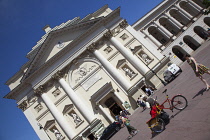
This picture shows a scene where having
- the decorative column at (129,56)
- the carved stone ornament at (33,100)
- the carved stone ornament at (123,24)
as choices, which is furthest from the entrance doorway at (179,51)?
the carved stone ornament at (33,100)

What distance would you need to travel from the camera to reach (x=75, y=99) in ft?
82.9

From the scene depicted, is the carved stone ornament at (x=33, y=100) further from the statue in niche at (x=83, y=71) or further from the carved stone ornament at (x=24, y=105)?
the statue in niche at (x=83, y=71)

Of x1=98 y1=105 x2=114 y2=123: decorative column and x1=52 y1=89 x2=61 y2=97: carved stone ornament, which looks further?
x1=52 y1=89 x2=61 y2=97: carved stone ornament

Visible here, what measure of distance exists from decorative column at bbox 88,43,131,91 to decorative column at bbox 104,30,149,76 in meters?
2.47

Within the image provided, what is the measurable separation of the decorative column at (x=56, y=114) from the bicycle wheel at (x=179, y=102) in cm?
1859

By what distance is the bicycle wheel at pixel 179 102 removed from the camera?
797 centimetres

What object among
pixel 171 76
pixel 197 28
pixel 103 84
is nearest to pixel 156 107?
pixel 171 76

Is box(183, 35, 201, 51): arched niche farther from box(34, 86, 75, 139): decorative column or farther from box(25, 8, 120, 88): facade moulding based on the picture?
box(34, 86, 75, 139): decorative column

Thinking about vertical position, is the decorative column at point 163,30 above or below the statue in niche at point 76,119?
above

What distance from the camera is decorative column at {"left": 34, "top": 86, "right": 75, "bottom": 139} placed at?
24.1 metres

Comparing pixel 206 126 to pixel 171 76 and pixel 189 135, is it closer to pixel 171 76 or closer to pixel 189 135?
pixel 189 135

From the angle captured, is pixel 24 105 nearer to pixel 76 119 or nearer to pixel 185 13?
pixel 76 119

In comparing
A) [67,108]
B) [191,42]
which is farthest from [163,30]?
[67,108]

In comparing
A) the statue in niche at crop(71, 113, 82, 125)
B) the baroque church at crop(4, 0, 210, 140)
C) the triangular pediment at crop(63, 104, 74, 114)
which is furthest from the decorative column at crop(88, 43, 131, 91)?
the statue in niche at crop(71, 113, 82, 125)
